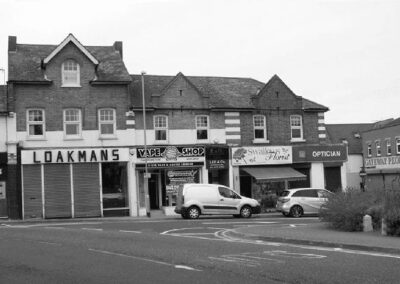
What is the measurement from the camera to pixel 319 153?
3897cm

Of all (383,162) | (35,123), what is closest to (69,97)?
(35,123)

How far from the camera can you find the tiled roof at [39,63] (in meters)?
34.0

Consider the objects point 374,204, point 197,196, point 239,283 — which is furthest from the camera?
point 197,196

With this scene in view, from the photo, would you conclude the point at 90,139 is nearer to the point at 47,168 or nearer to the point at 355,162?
the point at 47,168

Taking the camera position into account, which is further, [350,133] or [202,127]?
→ [350,133]

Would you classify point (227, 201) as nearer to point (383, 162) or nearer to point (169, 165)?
point (169, 165)

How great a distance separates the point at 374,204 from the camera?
2081 centimetres

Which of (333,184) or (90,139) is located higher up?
(90,139)

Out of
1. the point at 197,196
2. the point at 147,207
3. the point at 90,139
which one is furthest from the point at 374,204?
the point at 90,139

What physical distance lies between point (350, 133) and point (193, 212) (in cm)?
4834

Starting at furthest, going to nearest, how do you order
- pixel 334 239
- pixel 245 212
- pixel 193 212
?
1. pixel 245 212
2. pixel 193 212
3. pixel 334 239

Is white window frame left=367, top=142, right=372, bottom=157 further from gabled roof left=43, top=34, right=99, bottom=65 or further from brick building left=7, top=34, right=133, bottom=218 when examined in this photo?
gabled roof left=43, top=34, right=99, bottom=65

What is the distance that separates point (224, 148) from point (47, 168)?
1093 cm

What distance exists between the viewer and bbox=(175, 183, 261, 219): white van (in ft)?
99.9
